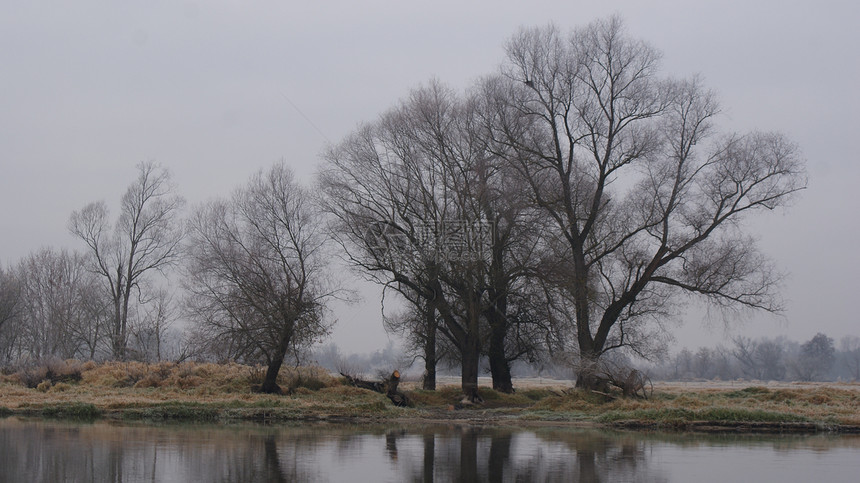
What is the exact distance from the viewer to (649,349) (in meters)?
38.2

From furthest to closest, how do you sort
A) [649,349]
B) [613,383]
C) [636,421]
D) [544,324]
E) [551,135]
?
1. [649,349]
2. [544,324]
3. [551,135]
4. [613,383]
5. [636,421]

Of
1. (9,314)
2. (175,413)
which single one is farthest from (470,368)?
(9,314)

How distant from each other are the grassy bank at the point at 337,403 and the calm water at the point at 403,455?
97.2 inches

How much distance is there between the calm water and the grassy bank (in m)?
2.47

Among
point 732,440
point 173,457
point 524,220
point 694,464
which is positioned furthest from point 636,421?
point 173,457

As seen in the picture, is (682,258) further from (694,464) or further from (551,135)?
(694,464)

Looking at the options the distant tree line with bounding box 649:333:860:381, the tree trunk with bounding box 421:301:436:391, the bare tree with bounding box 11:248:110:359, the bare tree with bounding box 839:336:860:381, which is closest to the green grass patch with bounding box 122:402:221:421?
the tree trunk with bounding box 421:301:436:391

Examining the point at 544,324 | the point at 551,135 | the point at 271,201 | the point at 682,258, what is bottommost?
the point at 544,324

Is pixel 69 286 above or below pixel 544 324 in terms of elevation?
above

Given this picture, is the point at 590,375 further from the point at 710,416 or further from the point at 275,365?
the point at 275,365

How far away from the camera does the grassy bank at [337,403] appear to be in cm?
2112

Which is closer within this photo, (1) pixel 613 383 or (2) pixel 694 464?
(2) pixel 694 464

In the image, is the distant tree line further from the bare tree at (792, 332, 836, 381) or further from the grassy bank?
the grassy bank

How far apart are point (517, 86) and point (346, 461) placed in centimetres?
2096
